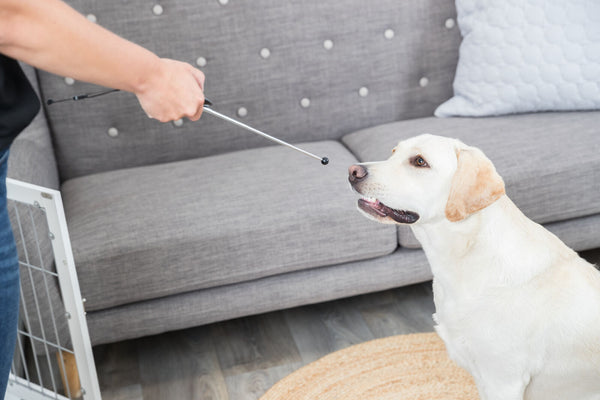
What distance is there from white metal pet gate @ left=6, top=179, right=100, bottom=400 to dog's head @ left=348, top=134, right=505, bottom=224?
2.09 feet

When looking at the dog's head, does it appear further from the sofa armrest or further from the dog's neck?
the sofa armrest

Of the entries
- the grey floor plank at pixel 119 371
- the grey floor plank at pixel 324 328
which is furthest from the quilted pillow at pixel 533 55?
the grey floor plank at pixel 119 371

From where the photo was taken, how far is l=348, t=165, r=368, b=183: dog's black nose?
1229mm

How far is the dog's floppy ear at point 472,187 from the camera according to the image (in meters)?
1.10

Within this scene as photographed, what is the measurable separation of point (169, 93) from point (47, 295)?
2.68ft

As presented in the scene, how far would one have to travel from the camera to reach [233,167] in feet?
6.54

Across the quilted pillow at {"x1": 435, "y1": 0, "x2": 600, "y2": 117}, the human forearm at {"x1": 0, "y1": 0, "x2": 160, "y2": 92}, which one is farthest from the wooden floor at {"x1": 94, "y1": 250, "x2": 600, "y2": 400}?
the human forearm at {"x1": 0, "y1": 0, "x2": 160, "y2": 92}

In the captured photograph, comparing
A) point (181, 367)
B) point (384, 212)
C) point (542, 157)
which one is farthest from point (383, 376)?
point (542, 157)

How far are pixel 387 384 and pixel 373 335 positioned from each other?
0.24 m

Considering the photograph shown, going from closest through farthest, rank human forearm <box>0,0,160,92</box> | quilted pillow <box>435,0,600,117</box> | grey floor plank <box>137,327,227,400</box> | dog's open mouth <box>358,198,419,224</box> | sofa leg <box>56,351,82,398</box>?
human forearm <box>0,0,160,92</box>, dog's open mouth <box>358,198,419,224</box>, sofa leg <box>56,351,82,398</box>, grey floor plank <box>137,327,227,400</box>, quilted pillow <box>435,0,600,117</box>

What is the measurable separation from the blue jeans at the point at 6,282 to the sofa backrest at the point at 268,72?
125 cm

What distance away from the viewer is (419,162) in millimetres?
1198

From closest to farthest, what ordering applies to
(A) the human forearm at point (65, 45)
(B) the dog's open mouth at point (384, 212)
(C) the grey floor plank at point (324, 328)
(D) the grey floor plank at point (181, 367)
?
Answer: (A) the human forearm at point (65, 45), (B) the dog's open mouth at point (384, 212), (D) the grey floor plank at point (181, 367), (C) the grey floor plank at point (324, 328)

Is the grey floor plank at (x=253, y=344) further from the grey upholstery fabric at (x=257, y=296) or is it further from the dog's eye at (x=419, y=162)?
the dog's eye at (x=419, y=162)
